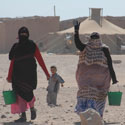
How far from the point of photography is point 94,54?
7.04m

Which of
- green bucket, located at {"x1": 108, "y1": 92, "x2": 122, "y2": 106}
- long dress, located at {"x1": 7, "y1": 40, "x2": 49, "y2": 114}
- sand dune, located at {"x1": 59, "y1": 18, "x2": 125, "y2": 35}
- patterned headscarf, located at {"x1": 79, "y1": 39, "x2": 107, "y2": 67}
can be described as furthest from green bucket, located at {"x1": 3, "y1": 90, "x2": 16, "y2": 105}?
sand dune, located at {"x1": 59, "y1": 18, "x2": 125, "y2": 35}

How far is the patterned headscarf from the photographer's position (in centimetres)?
703

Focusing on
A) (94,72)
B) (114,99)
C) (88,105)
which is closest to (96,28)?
(114,99)

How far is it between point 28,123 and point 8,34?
27.9 m

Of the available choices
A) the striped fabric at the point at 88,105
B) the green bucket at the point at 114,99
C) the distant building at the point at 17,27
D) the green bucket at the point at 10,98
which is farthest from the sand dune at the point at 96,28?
the striped fabric at the point at 88,105

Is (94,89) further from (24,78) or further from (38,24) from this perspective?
(38,24)

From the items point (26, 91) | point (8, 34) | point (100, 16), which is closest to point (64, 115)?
point (26, 91)

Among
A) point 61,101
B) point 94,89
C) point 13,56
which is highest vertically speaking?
point 13,56

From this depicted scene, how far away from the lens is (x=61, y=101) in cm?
992

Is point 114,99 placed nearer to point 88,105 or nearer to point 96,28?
point 88,105

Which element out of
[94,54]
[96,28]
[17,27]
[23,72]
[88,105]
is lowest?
[88,105]

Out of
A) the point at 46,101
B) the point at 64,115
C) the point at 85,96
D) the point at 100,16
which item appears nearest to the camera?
the point at 85,96

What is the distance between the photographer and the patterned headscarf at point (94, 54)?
23.1 feet

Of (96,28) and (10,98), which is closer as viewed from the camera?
(10,98)
